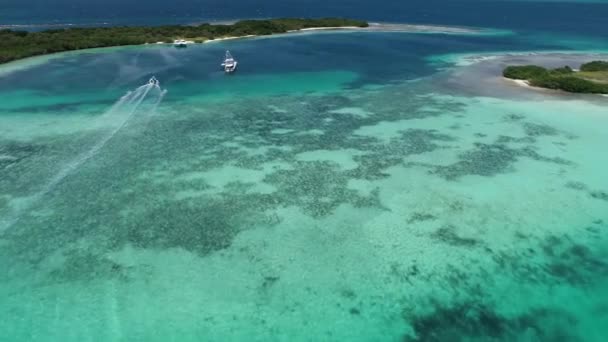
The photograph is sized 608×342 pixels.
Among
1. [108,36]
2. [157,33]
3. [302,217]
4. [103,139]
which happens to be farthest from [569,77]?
[108,36]

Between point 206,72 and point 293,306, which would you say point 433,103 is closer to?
point 206,72

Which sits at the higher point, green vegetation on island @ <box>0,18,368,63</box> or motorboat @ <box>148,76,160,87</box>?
green vegetation on island @ <box>0,18,368,63</box>

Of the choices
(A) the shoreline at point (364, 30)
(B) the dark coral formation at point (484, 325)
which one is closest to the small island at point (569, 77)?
(B) the dark coral formation at point (484, 325)

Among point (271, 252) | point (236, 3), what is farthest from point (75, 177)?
point (236, 3)

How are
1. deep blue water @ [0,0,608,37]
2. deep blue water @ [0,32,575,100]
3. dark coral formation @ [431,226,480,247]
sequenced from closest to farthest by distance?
dark coral formation @ [431,226,480,247], deep blue water @ [0,32,575,100], deep blue water @ [0,0,608,37]

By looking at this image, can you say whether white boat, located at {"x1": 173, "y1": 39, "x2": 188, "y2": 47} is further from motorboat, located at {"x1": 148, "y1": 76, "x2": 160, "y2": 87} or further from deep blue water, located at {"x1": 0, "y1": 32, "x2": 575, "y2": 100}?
motorboat, located at {"x1": 148, "y1": 76, "x2": 160, "y2": 87}

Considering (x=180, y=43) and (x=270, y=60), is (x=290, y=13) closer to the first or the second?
(x=180, y=43)

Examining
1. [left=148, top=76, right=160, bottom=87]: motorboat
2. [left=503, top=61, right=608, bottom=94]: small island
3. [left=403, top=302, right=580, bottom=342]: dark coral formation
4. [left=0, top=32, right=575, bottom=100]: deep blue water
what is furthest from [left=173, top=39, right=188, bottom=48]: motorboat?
[left=403, top=302, right=580, bottom=342]: dark coral formation
